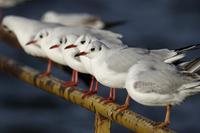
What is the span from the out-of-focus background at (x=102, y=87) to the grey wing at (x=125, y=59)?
4742 mm

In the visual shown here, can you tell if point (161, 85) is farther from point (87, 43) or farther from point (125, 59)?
point (87, 43)

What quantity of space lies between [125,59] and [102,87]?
548 centimetres

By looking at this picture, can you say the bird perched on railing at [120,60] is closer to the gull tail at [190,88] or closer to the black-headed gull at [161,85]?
the black-headed gull at [161,85]

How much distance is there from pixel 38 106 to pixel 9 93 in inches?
34.9

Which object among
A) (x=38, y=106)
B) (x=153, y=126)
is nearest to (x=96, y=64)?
(x=153, y=126)

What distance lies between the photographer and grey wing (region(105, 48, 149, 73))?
5152 mm

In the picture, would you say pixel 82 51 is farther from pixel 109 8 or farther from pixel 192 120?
pixel 109 8

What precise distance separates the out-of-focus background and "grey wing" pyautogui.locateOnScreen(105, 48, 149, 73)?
474cm

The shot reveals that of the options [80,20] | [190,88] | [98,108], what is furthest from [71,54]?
[80,20]

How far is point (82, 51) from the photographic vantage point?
560 centimetres

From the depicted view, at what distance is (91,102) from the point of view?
5.20m

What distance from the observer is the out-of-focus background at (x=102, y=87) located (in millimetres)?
10469

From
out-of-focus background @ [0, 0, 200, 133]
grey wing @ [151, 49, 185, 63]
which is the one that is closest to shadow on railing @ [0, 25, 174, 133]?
grey wing @ [151, 49, 185, 63]

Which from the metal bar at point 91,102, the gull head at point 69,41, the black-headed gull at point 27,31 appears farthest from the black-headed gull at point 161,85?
the black-headed gull at point 27,31
